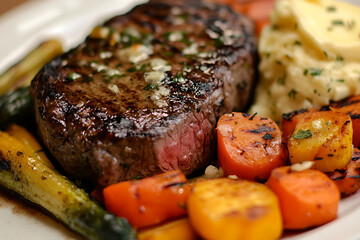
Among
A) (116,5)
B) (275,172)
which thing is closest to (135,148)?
(275,172)

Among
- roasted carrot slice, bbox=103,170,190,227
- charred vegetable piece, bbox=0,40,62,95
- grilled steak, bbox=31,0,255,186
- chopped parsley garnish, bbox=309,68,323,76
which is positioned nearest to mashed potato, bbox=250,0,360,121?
chopped parsley garnish, bbox=309,68,323,76

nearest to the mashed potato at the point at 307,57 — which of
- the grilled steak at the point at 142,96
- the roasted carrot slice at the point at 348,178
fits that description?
the grilled steak at the point at 142,96

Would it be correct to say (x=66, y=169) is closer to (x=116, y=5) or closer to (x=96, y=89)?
(x=96, y=89)

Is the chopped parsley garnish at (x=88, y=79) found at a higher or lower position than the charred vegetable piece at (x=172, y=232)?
higher

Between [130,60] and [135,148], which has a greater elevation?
[130,60]

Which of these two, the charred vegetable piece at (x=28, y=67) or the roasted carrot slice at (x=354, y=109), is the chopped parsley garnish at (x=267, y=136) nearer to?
the roasted carrot slice at (x=354, y=109)

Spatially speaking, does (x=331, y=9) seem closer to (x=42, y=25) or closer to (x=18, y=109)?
(x=18, y=109)
